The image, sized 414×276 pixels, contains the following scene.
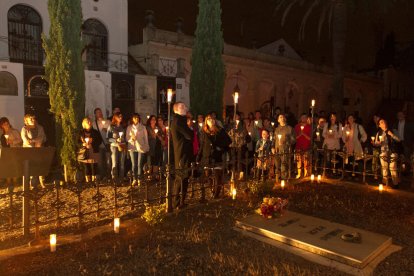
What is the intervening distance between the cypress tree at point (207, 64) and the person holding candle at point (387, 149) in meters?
7.04

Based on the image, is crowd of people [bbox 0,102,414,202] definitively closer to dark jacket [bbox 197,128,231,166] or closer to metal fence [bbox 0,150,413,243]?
dark jacket [bbox 197,128,231,166]

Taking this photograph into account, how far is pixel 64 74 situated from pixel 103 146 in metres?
2.52

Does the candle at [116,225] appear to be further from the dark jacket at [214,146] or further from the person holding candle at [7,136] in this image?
the person holding candle at [7,136]

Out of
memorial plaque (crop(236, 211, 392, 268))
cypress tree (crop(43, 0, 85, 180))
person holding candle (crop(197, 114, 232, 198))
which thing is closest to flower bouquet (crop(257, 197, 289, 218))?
memorial plaque (crop(236, 211, 392, 268))

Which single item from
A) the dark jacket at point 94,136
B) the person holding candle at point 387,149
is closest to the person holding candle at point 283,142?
the person holding candle at point 387,149

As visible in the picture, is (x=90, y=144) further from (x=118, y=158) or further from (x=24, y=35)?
(x=24, y=35)

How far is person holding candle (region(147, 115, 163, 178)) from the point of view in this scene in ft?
34.7

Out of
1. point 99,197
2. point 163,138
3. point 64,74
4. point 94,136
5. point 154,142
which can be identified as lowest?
point 99,197

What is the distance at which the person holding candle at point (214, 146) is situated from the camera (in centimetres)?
793

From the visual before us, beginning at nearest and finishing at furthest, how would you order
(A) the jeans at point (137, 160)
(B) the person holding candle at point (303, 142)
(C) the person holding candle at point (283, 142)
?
(C) the person holding candle at point (283, 142) → (A) the jeans at point (137, 160) → (B) the person holding candle at point (303, 142)

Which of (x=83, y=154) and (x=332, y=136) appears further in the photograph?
(x=332, y=136)

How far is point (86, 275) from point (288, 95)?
2741cm

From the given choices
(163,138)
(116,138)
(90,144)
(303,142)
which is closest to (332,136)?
(303,142)

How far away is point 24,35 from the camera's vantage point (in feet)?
55.7
